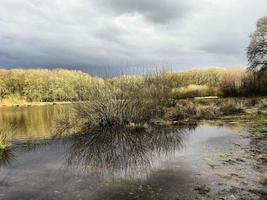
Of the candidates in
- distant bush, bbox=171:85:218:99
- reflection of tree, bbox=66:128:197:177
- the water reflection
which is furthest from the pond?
distant bush, bbox=171:85:218:99

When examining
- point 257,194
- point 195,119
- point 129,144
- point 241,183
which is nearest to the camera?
point 257,194

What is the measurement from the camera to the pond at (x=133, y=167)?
22.9 feet

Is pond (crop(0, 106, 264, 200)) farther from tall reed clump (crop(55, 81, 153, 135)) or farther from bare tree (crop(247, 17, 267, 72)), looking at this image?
bare tree (crop(247, 17, 267, 72))

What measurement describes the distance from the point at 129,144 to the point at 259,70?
92.1 ft

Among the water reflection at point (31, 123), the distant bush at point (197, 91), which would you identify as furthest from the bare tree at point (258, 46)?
the water reflection at point (31, 123)

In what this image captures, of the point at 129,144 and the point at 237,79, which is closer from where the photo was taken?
the point at 129,144

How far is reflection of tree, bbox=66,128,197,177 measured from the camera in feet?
30.0

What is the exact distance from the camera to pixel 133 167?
908 cm

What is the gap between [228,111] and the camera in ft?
70.1

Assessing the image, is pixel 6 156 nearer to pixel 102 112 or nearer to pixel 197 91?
pixel 102 112

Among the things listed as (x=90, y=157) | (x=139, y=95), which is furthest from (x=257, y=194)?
(x=139, y=95)

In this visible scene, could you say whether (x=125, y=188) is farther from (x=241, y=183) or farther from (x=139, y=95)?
(x=139, y=95)

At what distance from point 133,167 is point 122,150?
2333 millimetres

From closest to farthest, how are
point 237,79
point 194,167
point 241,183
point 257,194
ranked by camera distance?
point 257,194 < point 241,183 < point 194,167 < point 237,79
